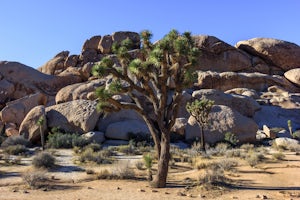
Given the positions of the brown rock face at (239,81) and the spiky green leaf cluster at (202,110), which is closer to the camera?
the spiky green leaf cluster at (202,110)

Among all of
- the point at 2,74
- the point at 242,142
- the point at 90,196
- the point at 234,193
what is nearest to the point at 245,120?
the point at 242,142

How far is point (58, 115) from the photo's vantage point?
25219mm

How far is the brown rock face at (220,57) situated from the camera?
139 feet

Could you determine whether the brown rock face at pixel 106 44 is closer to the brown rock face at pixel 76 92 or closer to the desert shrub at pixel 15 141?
the brown rock face at pixel 76 92

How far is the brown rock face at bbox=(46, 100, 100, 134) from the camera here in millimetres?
24406

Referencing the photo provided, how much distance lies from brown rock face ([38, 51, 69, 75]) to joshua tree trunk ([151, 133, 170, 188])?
34353mm

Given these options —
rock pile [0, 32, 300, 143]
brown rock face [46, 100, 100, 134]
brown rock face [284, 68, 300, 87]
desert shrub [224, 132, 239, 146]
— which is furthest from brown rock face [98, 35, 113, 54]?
desert shrub [224, 132, 239, 146]

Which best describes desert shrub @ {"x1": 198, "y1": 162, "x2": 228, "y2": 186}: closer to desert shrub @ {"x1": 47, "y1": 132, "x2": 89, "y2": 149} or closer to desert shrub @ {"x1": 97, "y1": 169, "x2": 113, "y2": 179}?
desert shrub @ {"x1": 97, "y1": 169, "x2": 113, "y2": 179}

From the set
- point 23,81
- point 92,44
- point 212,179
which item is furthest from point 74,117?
point 92,44

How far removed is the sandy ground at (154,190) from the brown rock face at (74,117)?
985cm

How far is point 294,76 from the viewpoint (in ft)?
130

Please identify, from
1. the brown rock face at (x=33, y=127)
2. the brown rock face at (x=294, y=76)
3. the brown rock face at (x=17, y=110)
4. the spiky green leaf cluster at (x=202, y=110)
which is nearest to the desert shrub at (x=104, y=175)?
the spiky green leaf cluster at (x=202, y=110)

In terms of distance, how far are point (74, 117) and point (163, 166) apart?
599 inches

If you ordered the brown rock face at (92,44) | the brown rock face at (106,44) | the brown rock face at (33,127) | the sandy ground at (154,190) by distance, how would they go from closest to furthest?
the sandy ground at (154,190)
the brown rock face at (33,127)
the brown rock face at (106,44)
the brown rock face at (92,44)
